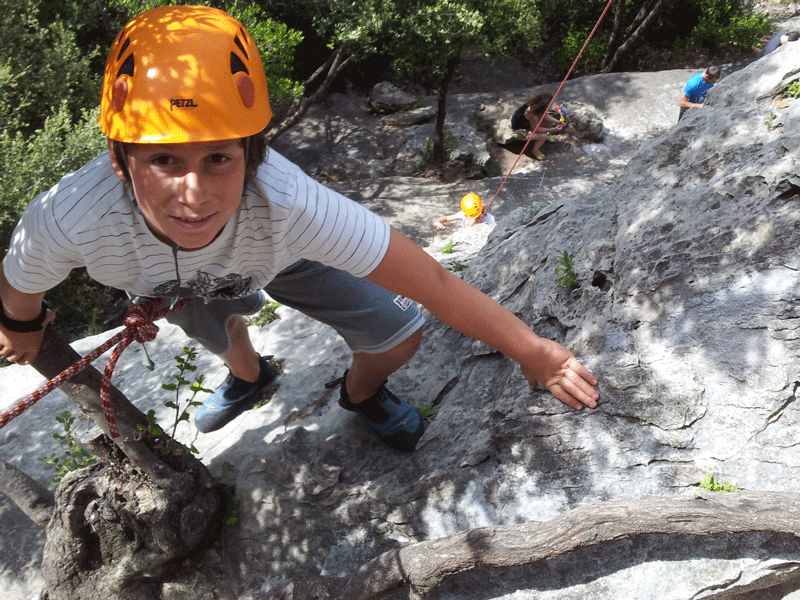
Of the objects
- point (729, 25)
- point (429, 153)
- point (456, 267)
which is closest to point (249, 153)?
point (456, 267)

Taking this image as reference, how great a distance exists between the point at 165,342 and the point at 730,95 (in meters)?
4.11

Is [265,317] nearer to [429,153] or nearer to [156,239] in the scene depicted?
[156,239]

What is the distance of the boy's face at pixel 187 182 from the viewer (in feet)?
5.60

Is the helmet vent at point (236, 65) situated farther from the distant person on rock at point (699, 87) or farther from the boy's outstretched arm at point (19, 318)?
the distant person on rock at point (699, 87)

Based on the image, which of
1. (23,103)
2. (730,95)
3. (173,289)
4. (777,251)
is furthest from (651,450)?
(23,103)

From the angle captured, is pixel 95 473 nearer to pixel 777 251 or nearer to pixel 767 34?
pixel 777 251

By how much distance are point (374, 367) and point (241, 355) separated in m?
1.02

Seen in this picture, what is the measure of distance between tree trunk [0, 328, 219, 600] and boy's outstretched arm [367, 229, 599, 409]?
3.86 ft

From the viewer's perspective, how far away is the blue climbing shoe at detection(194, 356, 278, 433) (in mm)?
3488

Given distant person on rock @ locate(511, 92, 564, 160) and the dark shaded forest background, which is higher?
the dark shaded forest background

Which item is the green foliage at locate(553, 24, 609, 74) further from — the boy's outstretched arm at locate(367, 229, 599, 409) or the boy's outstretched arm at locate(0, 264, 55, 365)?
the boy's outstretched arm at locate(0, 264, 55, 365)

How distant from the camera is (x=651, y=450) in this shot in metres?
2.22

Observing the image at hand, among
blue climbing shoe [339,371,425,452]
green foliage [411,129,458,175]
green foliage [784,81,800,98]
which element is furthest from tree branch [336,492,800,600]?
green foliage [411,129,458,175]

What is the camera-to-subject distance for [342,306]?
265 cm
